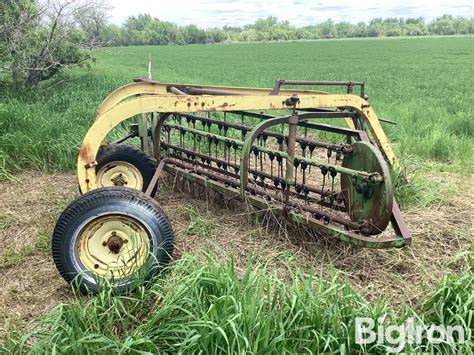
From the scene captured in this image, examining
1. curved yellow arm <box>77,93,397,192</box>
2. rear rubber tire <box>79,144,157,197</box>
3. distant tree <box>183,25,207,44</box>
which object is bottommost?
rear rubber tire <box>79,144,157,197</box>

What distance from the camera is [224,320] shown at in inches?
85.4

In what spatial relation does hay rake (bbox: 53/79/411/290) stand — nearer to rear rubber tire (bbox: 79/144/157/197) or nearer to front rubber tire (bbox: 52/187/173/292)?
front rubber tire (bbox: 52/187/173/292)

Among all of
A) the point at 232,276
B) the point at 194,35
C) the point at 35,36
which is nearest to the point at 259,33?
the point at 194,35

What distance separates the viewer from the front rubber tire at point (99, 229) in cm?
275

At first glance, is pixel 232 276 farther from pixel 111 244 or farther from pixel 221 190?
pixel 221 190

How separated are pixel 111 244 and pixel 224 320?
1087 mm

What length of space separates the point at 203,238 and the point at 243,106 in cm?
115

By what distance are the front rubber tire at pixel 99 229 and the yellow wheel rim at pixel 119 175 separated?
166 centimetres

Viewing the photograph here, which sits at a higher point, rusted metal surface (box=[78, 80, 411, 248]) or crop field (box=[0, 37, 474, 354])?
rusted metal surface (box=[78, 80, 411, 248])

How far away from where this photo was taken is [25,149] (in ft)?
18.5

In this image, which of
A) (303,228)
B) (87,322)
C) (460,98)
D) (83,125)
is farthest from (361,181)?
(460,98)

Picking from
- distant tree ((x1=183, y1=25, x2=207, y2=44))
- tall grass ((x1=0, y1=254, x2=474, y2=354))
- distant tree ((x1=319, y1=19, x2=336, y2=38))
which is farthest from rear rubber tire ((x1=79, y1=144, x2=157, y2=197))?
distant tree ((x1=319, y1=19, x2=336, y2=38))

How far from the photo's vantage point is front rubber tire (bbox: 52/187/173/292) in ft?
9.01

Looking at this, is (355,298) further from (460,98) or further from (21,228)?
(460,98)
